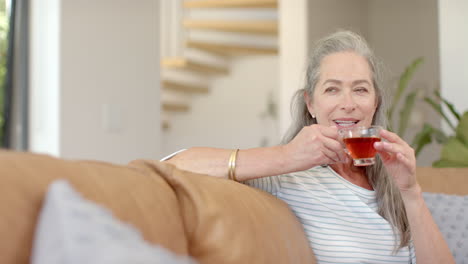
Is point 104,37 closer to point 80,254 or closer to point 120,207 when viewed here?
point 120,207

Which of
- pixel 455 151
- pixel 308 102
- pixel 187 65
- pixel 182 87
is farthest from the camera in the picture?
pixel 182 87

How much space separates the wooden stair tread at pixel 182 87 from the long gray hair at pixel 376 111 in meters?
5.09

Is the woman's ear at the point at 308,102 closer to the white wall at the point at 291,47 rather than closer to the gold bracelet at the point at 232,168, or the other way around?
the gold bracelet at the point at 232,168

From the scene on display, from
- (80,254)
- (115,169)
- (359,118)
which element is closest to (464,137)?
(359,118)

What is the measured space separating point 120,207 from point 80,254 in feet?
0.77

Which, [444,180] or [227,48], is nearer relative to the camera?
[444,180]

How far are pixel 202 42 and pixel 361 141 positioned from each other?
18.2 ft

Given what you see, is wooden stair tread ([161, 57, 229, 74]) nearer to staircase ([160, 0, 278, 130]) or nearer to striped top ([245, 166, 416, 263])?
staircase ([160, 0, 278, 130])

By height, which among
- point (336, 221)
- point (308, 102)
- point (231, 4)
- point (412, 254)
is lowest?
point (412, 254)

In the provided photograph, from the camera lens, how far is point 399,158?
4.25ft

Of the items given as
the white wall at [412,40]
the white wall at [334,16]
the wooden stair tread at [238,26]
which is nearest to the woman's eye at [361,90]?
the white wall at [334,16]

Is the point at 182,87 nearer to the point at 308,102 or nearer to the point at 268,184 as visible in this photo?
the point at 308,102

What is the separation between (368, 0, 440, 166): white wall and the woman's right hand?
433cm

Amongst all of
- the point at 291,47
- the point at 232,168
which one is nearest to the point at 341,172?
the point at 232,168
